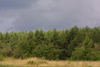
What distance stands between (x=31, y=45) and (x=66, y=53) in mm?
11342

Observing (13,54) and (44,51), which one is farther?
(13,54)

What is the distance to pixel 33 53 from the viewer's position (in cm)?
4453

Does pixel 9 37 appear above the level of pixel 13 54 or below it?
above

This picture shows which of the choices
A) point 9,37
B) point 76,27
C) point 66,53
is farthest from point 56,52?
point 9,37

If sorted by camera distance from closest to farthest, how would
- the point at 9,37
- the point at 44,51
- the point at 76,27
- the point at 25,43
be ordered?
the point at 44,51 → the point at 25,43 → the point at 76,27 → the point at 9,37

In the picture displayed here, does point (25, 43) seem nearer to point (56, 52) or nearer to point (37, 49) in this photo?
point (37, 49)

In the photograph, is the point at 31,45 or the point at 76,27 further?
the point at 76,27

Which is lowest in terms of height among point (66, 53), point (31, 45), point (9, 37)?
point (66, 53)

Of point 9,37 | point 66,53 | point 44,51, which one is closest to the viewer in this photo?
point 44,51

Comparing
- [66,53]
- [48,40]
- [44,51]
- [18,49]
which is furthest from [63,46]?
[18,49]

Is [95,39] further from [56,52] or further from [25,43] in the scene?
[25,43]

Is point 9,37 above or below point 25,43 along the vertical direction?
above

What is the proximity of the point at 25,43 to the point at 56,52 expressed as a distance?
950 cm

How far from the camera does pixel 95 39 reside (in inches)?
1964
